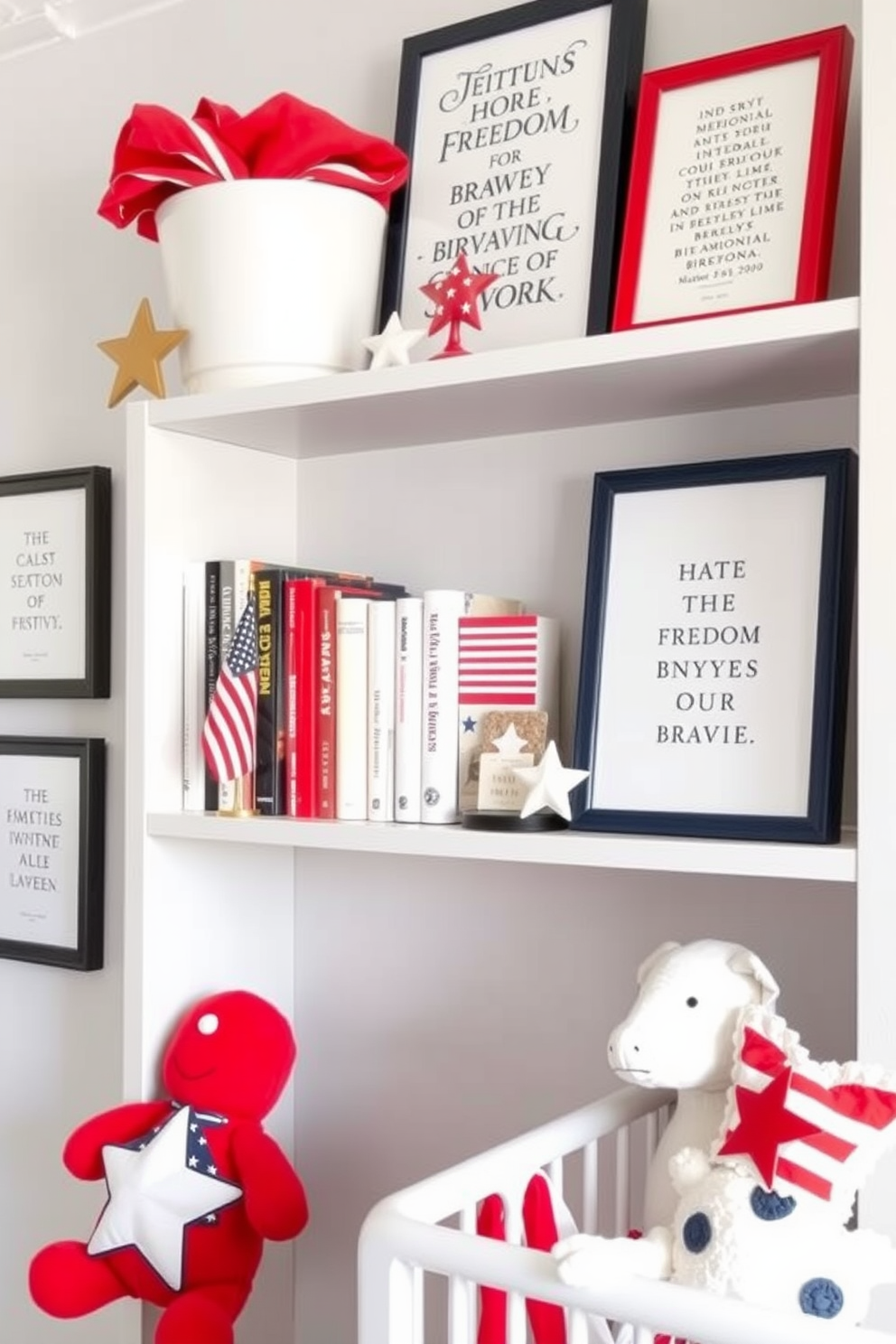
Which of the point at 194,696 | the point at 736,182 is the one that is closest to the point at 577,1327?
the point at 194,696

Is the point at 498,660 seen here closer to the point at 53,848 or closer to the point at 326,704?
the point at 326,704

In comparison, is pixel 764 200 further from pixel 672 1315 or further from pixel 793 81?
pixel 672 1315

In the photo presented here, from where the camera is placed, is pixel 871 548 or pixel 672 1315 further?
pixel 871 548

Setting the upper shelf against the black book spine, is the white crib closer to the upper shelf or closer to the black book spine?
the black book spine

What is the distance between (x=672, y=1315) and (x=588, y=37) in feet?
3.62

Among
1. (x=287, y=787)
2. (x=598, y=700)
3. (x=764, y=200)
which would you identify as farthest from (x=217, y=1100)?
(x=764, y=200)

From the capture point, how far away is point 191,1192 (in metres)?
1.32

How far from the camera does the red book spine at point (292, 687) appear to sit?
4.44 feet

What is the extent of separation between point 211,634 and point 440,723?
0.26 meters

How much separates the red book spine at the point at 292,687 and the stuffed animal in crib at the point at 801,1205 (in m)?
0.57

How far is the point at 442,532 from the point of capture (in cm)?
150

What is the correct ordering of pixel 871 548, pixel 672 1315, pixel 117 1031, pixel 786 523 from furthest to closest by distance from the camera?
pixel 117 1031 → pixel 786 523 → pixel 871 548 → pixel 672 1315

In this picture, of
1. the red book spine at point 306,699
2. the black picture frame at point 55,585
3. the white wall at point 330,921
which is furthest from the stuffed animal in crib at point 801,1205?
the black picture frame at point 55,585

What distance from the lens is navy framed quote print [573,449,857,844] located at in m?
1.11
